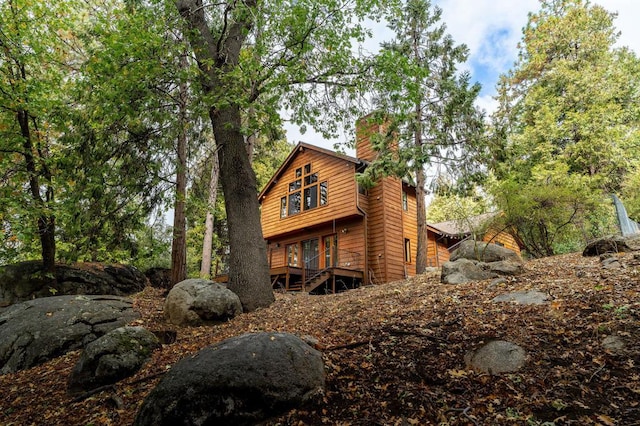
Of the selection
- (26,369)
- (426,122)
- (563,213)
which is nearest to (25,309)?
(26,369)

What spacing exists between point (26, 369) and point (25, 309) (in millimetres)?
1395

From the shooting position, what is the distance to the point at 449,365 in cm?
331

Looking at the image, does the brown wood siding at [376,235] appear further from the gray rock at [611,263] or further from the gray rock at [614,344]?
the gray rock at [614,344]

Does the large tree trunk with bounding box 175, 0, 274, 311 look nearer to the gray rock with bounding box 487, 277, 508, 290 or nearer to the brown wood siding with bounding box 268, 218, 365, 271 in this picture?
the gray rock with bounding box 487, 277, 508, 290

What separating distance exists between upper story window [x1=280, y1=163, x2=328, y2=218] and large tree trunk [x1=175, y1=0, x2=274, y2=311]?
8.78 meters

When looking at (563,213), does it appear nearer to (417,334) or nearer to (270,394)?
(417,334)

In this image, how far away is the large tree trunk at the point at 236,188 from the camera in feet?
22.6

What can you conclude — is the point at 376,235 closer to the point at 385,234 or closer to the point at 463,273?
the point at 385,234

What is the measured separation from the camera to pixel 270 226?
18.5 m

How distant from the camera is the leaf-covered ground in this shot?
2600mm

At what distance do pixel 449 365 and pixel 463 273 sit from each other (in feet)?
12.9

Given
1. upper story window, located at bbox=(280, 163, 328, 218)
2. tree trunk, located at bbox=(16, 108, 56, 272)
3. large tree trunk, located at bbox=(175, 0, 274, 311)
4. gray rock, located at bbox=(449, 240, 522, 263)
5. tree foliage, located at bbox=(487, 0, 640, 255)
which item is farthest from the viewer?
tree foliage, located at bbox=(487, 0, 640, 255)

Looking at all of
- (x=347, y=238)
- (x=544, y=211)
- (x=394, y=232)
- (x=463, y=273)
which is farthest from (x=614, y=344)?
(x=347, y=238)

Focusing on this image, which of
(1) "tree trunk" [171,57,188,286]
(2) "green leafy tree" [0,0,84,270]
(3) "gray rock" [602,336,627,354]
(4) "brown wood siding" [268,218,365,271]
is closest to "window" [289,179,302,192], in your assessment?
(4) "brown wood siding" [268,218,365,271]
